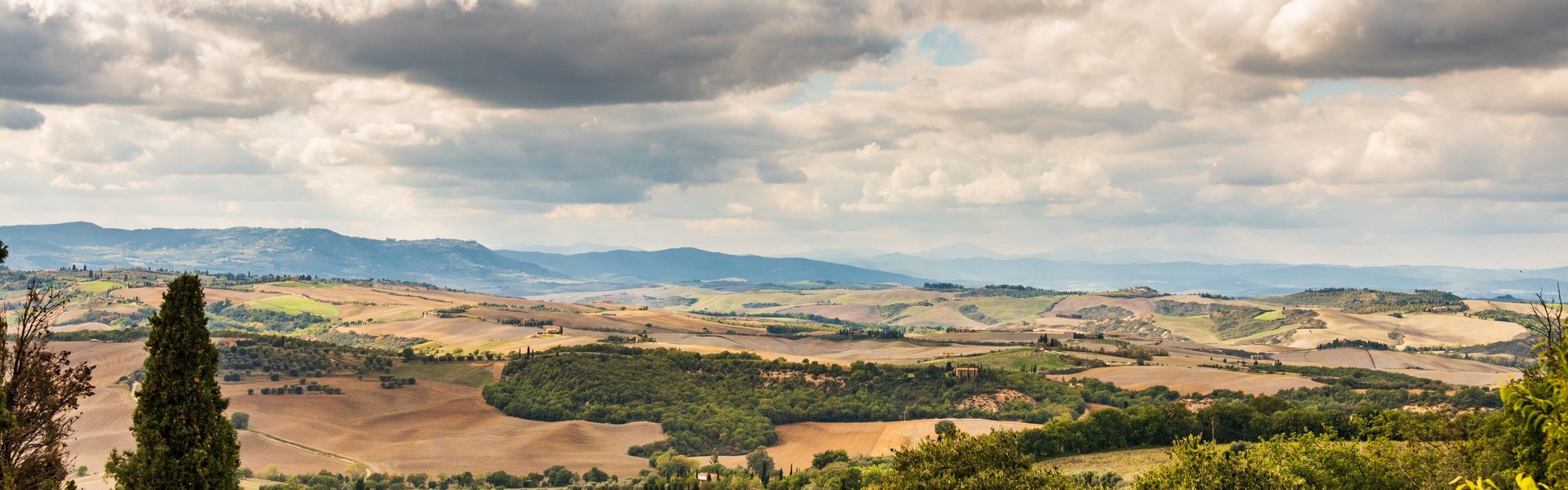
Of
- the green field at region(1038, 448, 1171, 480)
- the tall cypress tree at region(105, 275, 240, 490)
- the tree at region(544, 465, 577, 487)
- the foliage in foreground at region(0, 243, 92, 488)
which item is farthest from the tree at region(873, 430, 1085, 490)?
the tree at region(544, 465, 577, 487)

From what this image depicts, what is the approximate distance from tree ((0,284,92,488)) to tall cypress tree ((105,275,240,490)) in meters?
1.94

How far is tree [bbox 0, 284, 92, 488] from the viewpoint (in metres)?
29.4

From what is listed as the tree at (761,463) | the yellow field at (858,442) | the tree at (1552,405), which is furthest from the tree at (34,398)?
the yellow field at (858,442)

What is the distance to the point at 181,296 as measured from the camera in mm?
34531

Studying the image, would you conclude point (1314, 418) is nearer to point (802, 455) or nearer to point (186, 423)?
point (802, 455)

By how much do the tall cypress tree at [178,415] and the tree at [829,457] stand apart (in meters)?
131

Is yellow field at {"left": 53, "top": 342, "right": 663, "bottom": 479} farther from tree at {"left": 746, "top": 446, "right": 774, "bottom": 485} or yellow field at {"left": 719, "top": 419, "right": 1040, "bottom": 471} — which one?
yellow field at {"left": 719, "top": 419, "right": 1040, "bottom": 471}

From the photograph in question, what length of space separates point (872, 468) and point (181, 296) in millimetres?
89212

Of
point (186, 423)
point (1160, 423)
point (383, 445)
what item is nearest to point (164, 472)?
point (186, 423)

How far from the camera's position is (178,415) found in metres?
33.7

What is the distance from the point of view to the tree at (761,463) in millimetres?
156800

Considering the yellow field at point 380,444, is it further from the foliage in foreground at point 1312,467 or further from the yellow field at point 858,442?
the foliage in foreground at point 1312,467

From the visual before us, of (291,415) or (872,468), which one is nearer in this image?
(872,468)

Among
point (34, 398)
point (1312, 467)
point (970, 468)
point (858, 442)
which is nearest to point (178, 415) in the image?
point (34, 398)
